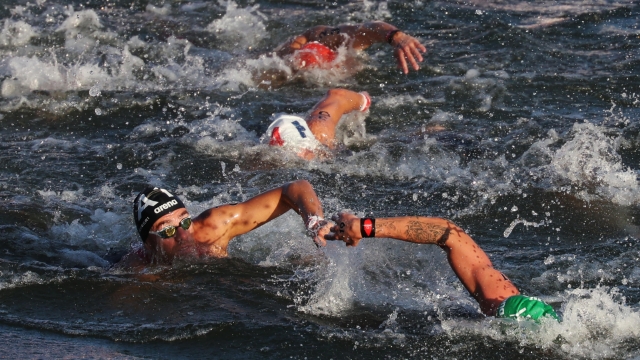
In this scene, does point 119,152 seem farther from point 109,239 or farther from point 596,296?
point 596,296

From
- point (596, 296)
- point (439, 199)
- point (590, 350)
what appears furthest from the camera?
point (439, 199)

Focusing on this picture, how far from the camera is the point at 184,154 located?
9.27 m

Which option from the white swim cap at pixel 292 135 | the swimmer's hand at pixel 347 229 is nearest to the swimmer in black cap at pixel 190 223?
the swimmer's hand at pixel 347 229

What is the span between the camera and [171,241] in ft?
22.4

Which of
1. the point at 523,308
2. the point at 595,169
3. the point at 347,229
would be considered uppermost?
the point at 347,229

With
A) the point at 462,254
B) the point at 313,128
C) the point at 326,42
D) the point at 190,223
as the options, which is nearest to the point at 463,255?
the point at 462,254

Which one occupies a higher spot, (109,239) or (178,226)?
(178,226)

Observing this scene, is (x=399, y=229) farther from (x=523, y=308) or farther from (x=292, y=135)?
(x=292, y=135)

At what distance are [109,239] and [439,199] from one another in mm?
2909

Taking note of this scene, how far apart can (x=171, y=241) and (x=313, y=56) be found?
4860 millimetres

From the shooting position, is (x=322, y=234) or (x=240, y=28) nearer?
(x=322, y=234)

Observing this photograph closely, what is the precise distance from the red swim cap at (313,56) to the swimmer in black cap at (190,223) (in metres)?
4.57

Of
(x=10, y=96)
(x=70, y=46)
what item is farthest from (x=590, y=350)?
(x=70, y=46)

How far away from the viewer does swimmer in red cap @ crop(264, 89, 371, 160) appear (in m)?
8.84
